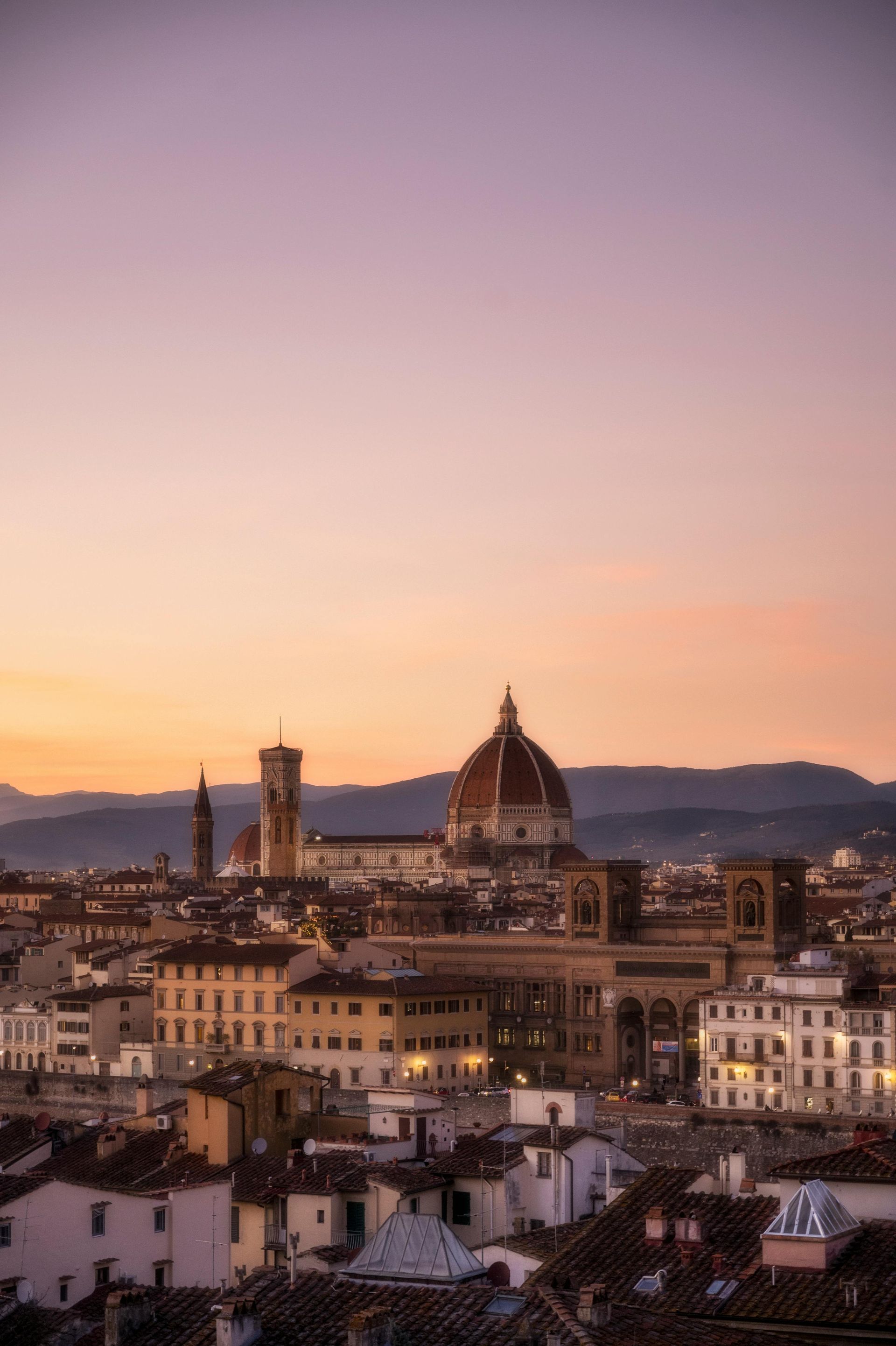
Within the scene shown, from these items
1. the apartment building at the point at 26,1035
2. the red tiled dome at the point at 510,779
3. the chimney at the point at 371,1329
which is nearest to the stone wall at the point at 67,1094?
the apartment building at the point at 26,1035

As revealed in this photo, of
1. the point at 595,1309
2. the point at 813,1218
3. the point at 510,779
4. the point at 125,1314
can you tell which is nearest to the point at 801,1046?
the point at 813,1218

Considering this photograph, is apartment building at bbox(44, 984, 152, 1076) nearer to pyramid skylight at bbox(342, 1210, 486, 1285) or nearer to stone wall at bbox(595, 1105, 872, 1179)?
stone wall at bbox(595, 1105, 872, 1179)

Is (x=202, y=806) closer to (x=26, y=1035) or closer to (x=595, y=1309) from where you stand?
(x=26, y=1035)

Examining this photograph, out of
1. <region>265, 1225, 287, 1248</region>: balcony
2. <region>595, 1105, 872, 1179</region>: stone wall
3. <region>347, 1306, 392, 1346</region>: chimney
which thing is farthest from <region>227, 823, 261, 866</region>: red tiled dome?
<region>347, 1306, 392, 1346</region>: chimney

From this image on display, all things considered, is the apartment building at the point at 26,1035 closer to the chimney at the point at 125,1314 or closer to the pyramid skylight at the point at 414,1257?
the pyramid skylight at the point at 414,1257

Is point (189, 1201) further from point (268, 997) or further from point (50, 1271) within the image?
point (268, 997)
